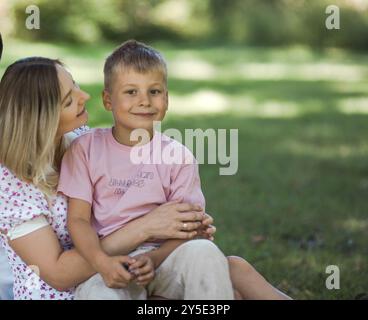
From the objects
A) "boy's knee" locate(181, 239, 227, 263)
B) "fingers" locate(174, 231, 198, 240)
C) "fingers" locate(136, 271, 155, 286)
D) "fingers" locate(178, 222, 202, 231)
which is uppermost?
"fingers" locate(178, 222, 202, 231)

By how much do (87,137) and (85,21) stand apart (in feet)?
66.6

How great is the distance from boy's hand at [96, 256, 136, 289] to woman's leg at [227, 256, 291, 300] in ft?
1.28

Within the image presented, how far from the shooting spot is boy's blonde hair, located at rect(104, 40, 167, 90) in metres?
2.58

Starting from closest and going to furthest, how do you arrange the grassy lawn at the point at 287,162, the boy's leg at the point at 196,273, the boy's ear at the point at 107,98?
1. the boy's leg at the point at 196,273
2. the boy's ear at the point at 107,98
3. the grassy lawn at the point at 287,162

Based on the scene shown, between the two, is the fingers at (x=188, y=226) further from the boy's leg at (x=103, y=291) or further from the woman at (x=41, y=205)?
the boy's leg at (x=103, y=291)

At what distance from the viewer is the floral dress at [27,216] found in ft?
8.02

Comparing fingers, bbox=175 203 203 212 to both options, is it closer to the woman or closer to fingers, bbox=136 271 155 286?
the woman

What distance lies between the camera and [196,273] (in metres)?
2.27

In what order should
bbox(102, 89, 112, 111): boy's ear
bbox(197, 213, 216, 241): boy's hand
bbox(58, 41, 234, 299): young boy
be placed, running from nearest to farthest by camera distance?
bbox(58, 41, 234, 299): young boy → bbox(197, 213, 216, 241): boy's hand → bbox(102, 89, 112, 111): boy's ear

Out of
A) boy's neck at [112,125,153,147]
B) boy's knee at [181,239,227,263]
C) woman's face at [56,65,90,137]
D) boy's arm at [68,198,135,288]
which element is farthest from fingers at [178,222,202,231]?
woman's face at [56,65,90,137]

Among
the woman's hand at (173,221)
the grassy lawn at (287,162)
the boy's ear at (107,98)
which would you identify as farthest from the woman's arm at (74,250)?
the grassy lawn at (287,162)

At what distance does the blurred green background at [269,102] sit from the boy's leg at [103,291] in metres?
1.49

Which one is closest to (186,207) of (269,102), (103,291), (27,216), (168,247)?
(168,247)

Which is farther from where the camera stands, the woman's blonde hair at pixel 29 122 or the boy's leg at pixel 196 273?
the woman's blonde hair at pixel 29 122
